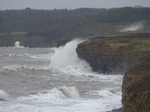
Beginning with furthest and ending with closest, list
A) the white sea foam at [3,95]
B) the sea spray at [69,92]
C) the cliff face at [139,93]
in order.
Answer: the sea spray at [69,92] < the white sea foam at [3,95] < the cliff face at [139,93]

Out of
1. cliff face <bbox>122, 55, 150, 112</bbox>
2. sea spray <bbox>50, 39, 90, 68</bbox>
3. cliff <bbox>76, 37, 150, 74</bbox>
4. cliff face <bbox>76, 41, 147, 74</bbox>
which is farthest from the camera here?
sea spray <bbox>50, 39, 90, 68</bbox>

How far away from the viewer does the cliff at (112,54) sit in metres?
41.4

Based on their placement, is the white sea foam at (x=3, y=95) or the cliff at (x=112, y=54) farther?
the cliff at (x=112, y=54)

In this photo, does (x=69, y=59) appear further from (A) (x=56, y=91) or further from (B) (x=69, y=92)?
(B) (x=69, y=92)

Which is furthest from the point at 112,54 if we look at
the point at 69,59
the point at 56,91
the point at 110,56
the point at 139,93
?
the point at 139,93

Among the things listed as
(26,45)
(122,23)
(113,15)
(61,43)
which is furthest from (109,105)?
(26,45)

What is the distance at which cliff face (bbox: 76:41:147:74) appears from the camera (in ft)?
139

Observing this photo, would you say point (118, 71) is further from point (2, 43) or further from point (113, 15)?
point (2, 43)

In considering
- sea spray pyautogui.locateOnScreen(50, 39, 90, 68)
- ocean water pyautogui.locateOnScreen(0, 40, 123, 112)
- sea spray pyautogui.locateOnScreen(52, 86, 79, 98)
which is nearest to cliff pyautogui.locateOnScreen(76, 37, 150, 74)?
sea spray pyautogui.locateOnScreen(50, 39, 90, 68)

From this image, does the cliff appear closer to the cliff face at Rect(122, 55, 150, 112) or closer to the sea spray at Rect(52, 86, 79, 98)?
the sea spray at Rect(52, 86, 79, 98)

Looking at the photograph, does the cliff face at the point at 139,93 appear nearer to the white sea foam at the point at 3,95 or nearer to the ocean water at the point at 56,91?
the ocean water at the point at 56,91

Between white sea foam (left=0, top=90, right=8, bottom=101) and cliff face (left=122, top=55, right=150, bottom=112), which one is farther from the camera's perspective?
white sea foam (left=0, top=90, right=8, bottom=101)

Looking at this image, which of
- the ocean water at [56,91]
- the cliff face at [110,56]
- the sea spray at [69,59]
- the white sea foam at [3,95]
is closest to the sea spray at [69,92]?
the ocean water at [56,91]

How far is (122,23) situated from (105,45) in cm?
7778
